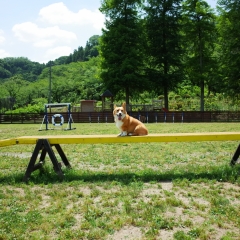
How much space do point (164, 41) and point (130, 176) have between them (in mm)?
30314

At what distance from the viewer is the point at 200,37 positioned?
3148 centimetres

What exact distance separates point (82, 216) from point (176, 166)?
11.0 ft

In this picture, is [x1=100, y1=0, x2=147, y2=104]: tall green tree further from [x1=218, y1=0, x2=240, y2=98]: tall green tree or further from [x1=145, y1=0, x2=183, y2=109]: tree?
[x1=218, y1=0, x2=240, y2=98]: tall green tree

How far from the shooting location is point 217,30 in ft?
101

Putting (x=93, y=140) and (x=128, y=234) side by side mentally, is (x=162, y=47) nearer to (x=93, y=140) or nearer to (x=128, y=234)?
(x=93, y=140)

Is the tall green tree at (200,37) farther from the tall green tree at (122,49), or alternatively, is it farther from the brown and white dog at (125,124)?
the brown and white dog at (125,124)

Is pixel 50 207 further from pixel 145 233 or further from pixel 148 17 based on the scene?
pixel 148 17

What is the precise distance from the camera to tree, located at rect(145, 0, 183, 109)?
108 feet

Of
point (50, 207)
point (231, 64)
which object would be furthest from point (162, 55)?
point (50, 207)

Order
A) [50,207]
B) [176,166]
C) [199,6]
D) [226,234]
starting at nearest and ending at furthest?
1. [226,234]
2. [50,207]
3. [176,166]
4. [199,6]

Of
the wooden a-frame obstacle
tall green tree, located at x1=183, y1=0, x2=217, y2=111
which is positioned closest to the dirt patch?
the wooden a-frame obstacle

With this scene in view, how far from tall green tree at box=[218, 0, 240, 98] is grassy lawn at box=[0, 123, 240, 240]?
2461cm

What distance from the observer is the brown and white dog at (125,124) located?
584 centimetres

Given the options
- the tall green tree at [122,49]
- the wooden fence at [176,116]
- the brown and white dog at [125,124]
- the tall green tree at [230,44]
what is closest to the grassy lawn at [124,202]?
the brown and white dog at [125,124]
